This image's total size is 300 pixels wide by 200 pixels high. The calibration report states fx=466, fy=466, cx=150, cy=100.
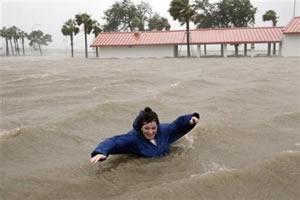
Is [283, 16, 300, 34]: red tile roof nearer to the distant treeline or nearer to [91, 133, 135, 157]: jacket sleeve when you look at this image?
the distant treeline

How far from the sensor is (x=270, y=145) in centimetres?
589

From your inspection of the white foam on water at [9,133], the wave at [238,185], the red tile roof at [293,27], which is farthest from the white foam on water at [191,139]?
the red tile roof at [293,27]

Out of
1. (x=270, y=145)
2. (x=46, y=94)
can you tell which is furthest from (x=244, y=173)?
(x=46, y=94)

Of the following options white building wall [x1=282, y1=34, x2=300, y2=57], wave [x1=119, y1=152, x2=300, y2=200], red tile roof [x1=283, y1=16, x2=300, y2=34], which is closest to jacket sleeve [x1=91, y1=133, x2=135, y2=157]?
wave [x1=119, y1=152, x2=300, y2=200]

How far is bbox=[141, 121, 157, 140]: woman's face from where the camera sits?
503 centimetres

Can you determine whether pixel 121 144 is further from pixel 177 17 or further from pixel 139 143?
pixel 177 17

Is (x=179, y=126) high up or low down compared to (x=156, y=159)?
up

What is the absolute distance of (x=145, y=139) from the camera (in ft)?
16.8

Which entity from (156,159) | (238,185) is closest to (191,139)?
(156,159)

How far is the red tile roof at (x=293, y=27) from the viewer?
37.2 metres

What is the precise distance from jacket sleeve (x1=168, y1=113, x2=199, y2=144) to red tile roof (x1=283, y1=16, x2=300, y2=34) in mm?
33843

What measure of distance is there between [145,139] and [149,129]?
0.15m

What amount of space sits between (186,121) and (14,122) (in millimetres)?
3299

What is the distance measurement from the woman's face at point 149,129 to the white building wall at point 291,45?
3479cm
